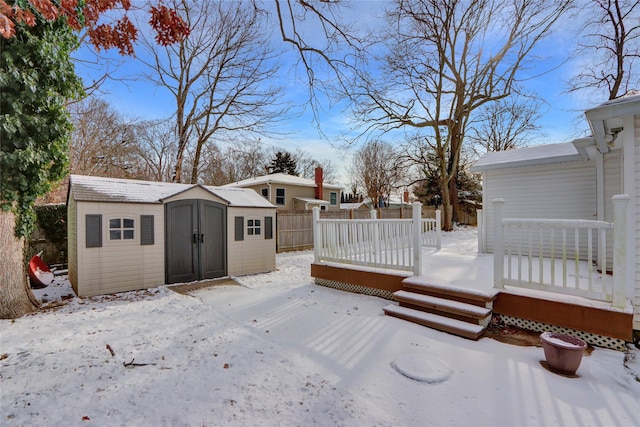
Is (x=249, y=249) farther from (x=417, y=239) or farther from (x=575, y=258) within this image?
(x=575, y=258)

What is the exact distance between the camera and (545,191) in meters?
6.78

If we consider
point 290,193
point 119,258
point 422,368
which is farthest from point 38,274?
point 290,193

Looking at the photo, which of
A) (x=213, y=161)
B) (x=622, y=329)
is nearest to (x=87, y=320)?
(x=622, y=329)

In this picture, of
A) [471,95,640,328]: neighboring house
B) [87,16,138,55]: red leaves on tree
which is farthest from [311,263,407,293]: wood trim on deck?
[87,16,138,55]: red leaves on tree

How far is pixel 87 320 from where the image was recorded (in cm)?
400

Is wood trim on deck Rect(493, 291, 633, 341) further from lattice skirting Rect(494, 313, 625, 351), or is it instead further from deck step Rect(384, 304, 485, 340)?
deck step Rect(384, 304, 485, 340)

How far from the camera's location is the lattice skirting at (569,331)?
2.99 m

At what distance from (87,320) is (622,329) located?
6.60 m

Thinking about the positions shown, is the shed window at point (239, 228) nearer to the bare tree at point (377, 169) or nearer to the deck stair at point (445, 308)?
the deck stair at point (445, 308)

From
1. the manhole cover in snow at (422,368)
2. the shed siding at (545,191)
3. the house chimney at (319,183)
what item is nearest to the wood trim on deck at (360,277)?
the manhole cover in snow at (422,368)

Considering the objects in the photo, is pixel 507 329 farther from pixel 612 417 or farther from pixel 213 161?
pixel 213 161

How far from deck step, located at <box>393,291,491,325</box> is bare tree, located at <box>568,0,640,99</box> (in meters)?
13.7

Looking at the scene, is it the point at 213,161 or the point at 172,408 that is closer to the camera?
the point at 172,408

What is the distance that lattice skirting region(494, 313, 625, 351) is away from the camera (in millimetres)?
2995
